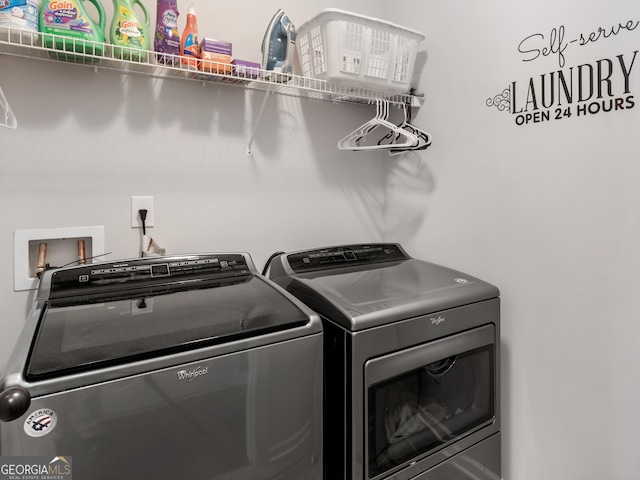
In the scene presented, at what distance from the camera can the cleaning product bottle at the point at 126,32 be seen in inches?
49.5

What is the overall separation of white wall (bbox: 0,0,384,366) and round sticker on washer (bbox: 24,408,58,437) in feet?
2.40

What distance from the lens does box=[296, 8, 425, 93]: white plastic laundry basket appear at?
1453mm

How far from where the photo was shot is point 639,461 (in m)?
1.25

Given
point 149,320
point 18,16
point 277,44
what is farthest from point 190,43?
point 149,320

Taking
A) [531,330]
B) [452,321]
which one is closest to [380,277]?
[452,321]

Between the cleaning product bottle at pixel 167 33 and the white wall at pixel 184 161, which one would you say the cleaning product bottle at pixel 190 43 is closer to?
the cleaning product bottle at pixel 167 33

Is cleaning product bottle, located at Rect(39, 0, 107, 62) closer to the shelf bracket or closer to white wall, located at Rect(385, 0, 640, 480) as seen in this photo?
the shelf bracket

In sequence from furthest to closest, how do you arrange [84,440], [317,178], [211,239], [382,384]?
1. [317,178]
2. [211,239]
3. [382,384]
4. [84,440]

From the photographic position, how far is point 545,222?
1.44m

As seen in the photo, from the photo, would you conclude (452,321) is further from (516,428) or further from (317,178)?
(317,178)

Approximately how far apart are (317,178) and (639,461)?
1.55 m

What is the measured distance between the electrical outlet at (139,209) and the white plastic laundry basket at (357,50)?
80 centimetres

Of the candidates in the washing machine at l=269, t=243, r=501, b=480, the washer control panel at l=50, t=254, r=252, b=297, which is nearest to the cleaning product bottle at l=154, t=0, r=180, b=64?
the washer control panel at l=50, t=254, r=252, b=297
